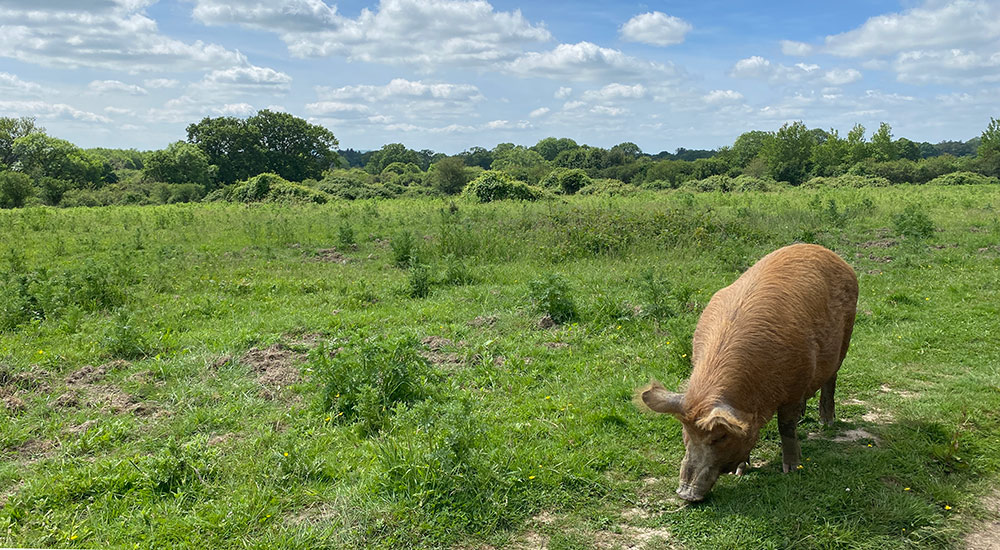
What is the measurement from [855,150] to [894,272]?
59.2 meters

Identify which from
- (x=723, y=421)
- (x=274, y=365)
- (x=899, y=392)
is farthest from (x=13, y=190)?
(x=899, y=392)

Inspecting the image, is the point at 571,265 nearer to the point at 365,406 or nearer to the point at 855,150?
the point at 365,406

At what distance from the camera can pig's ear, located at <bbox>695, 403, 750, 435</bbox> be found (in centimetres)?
371

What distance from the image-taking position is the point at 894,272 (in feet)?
37.0

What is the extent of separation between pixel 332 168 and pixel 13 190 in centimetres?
4043

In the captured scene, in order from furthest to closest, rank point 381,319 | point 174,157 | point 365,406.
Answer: point 174,157 → point 381,319 → point 365,406

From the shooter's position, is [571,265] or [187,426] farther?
[571,265]

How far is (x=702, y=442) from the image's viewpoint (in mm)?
3969

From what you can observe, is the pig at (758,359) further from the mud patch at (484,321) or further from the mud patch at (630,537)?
the mud patch at (484,321)

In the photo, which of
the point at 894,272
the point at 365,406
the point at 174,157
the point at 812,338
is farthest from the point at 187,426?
the point at 174,157

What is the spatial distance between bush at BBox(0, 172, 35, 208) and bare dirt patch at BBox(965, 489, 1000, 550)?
38294 millimetres

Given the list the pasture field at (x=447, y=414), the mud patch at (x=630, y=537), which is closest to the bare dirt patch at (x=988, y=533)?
the pasture field at (x=447, y=414)

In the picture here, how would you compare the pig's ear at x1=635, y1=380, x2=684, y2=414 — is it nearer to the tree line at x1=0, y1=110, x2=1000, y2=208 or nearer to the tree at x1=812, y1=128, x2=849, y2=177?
the tree line at x1=0, y1=110, x2=1000, y2=208

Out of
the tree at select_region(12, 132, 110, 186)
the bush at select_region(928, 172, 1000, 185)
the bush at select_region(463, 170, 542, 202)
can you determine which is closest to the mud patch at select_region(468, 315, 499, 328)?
the bush at select_region(463, 170, 542, 202)
